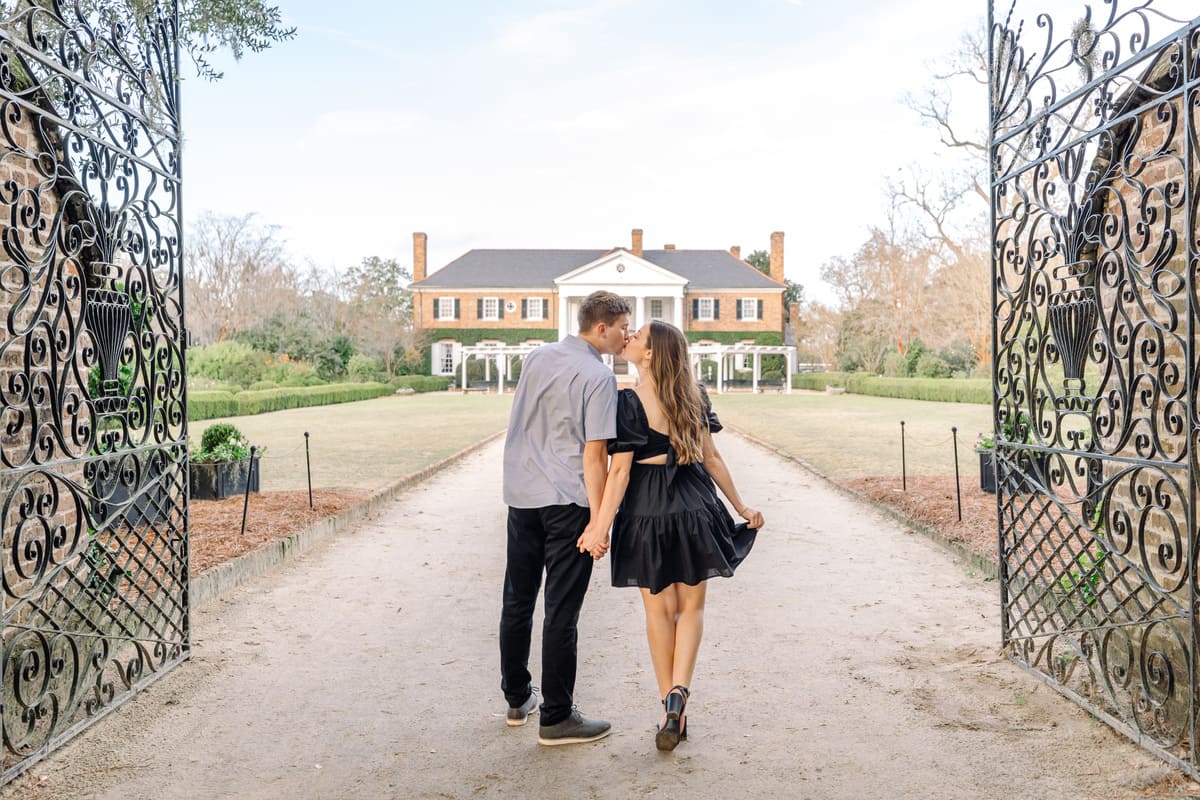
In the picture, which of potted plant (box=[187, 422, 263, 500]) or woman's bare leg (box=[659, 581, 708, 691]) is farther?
potted plant (box=[187, 422, 263, 500])

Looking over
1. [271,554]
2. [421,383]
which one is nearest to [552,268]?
[421,383]

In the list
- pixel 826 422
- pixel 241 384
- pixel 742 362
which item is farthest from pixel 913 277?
pixel 241 384

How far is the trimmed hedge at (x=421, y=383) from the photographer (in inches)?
1834

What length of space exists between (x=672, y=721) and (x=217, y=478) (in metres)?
7.72

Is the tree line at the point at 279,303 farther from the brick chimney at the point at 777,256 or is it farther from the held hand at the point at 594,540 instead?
the held hand at the point at 594,540

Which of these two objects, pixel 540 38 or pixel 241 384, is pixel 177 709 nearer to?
pixel 540 38

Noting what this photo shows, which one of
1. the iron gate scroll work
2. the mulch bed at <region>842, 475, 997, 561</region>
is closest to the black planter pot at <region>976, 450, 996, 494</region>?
the mulch bed at <region>842, 475, 997, 561</region>

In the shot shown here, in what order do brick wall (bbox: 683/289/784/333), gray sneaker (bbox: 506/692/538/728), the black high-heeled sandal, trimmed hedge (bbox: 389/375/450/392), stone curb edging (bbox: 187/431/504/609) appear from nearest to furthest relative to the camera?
the black high-heeled sandal, gray sneaker (bbox: 506/692/538/728), stone curb edging (bbox: 187/431/504/609), trimmed hedge (bbox: 389/375/450/392), brick wall (bbox: 683/289/784/333)

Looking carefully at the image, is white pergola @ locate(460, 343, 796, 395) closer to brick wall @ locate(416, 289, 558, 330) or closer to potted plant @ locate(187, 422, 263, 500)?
brick wall @ locate(416, 289, 558, 330)

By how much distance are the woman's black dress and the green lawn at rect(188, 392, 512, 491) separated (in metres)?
8.02

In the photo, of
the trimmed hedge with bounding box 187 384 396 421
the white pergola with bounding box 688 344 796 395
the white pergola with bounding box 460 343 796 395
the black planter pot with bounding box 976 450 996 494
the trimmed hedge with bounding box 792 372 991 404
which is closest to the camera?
the black planter pot with bounding box 976 450 996 494

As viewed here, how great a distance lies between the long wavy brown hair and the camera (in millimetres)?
3627

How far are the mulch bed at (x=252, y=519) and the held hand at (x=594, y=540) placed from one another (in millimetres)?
3858

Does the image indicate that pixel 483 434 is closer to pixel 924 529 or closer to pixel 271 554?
pixel 271 554
